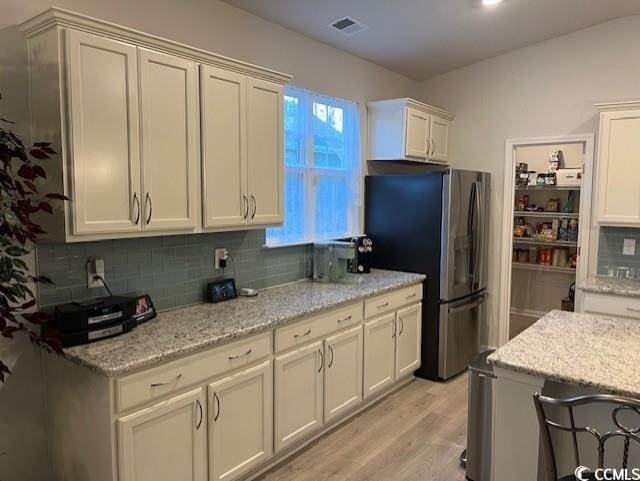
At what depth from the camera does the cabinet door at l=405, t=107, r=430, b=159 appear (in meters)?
4.14

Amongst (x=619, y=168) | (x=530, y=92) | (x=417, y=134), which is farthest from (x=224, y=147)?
(x=530, y=92)

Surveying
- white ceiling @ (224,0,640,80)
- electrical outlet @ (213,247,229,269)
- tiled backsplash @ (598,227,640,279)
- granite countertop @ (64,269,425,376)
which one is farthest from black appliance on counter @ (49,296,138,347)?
tiled backsplash @ (598,227,640,279)

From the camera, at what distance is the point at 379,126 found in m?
4.25

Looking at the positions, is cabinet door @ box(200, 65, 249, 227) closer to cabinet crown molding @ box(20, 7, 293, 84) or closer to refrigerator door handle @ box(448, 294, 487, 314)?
cabinet crown molding @ box(20, 7, 293, 84)

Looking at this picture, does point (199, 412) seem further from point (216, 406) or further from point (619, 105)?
point (619, 105)

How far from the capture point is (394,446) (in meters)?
3.03

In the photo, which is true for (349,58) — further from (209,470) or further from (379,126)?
(209,470)

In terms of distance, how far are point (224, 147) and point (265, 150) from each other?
1.04ft

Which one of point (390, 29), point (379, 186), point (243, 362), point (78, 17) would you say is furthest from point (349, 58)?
point (243, 362)

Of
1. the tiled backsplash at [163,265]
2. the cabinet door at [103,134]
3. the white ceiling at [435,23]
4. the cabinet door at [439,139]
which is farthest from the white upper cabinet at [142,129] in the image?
the cabinet door at [439,139]

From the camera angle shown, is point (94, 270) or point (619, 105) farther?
point (619, 105)

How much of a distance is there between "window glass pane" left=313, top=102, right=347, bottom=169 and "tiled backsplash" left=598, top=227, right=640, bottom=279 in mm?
2318

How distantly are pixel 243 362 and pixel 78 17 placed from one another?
172 cm

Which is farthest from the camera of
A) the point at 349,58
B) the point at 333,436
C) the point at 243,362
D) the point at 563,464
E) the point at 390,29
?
the point at 349,58
